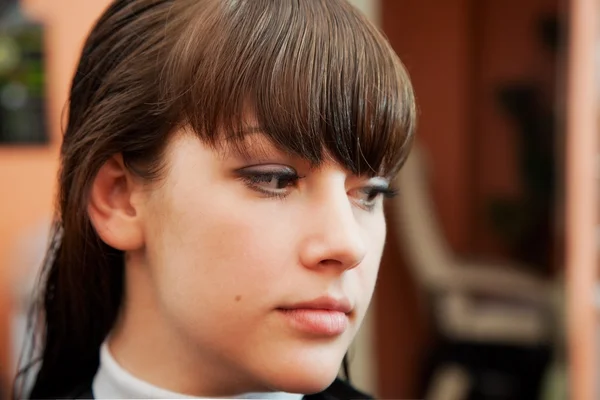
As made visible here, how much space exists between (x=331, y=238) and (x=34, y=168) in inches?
65.4

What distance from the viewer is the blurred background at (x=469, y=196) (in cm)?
195

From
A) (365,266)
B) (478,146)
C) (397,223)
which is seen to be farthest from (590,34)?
(365,266)

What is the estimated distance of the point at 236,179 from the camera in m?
0.61

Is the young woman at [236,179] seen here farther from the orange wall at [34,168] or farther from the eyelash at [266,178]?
the orange wall at [34,168]

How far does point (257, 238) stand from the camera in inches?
23.3

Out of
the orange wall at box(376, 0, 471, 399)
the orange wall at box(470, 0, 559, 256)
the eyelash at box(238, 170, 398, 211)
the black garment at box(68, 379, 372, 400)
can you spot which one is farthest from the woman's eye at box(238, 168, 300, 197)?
the orange wall at box(470, 0, 559, 256)

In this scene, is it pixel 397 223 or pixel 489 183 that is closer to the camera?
pixel 397 223

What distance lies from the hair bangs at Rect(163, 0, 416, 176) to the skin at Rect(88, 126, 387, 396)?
2 cm

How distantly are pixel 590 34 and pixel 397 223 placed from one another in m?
1.03

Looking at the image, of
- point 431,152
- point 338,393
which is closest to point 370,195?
point 338,393

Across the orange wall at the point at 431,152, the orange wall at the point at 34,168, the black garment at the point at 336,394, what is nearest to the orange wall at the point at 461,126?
the orange wall at the point at 431,152

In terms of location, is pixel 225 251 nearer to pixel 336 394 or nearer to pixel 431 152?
pixel 336 394

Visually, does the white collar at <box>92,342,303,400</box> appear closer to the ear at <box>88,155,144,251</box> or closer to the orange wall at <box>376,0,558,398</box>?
the ear at <box>88,155,144,251</box>

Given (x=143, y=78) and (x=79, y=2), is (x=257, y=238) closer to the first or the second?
(x=143, y=78)
